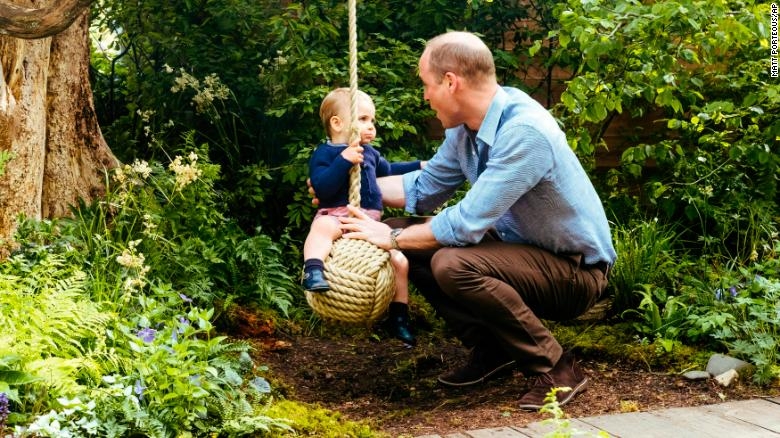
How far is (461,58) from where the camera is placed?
3.58 meters

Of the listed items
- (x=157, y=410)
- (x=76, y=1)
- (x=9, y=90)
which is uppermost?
(x=76, y=1)

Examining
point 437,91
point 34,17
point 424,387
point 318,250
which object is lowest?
point 424,387

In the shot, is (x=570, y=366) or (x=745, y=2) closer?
(x=570, y=366)

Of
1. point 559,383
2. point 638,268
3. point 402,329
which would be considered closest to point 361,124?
point 402,329

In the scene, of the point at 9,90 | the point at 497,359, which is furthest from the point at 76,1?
the point at 497,359

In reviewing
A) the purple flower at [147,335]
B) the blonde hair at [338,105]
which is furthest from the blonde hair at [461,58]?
the purple flower at [147,335]

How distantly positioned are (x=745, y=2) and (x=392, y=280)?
237 cm

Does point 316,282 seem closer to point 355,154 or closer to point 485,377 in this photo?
point 355,154

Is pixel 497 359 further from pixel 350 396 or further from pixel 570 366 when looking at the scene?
pixel 350 396

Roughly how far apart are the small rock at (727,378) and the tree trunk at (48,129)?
129 inches

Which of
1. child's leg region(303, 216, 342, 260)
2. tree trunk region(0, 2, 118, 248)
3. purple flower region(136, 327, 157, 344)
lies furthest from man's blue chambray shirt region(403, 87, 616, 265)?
tree trunk region(0, 2, 118, 248)

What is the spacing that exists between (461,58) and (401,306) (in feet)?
3.85

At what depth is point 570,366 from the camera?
3.74 metres

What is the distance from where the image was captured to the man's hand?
143 inches
